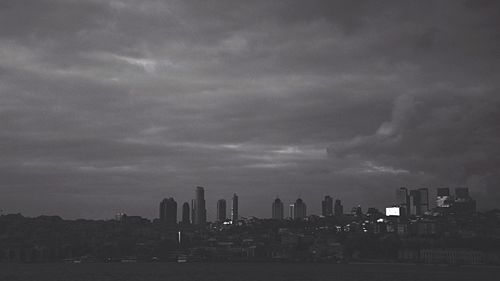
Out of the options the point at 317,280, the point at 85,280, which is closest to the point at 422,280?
the point at 317,280

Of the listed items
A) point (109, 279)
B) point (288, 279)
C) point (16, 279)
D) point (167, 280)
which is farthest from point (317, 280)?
point (16, 279)

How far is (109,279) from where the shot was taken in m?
157

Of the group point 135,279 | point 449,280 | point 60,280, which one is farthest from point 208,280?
point 449,280

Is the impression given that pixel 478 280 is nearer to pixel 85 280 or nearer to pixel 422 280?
pixel 422 280

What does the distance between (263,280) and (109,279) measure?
3264 cm

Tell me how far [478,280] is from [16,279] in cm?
10076

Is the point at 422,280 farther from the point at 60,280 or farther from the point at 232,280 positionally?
the point at 60,280

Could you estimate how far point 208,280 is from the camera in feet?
502

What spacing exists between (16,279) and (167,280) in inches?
1268

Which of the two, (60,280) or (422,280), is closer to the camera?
(60,280)

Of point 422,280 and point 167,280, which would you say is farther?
point 422,280

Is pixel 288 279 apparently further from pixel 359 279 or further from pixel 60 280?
pixel 60 280

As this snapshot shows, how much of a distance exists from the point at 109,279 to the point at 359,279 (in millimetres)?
55408

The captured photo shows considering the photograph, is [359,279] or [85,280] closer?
[85,280]
